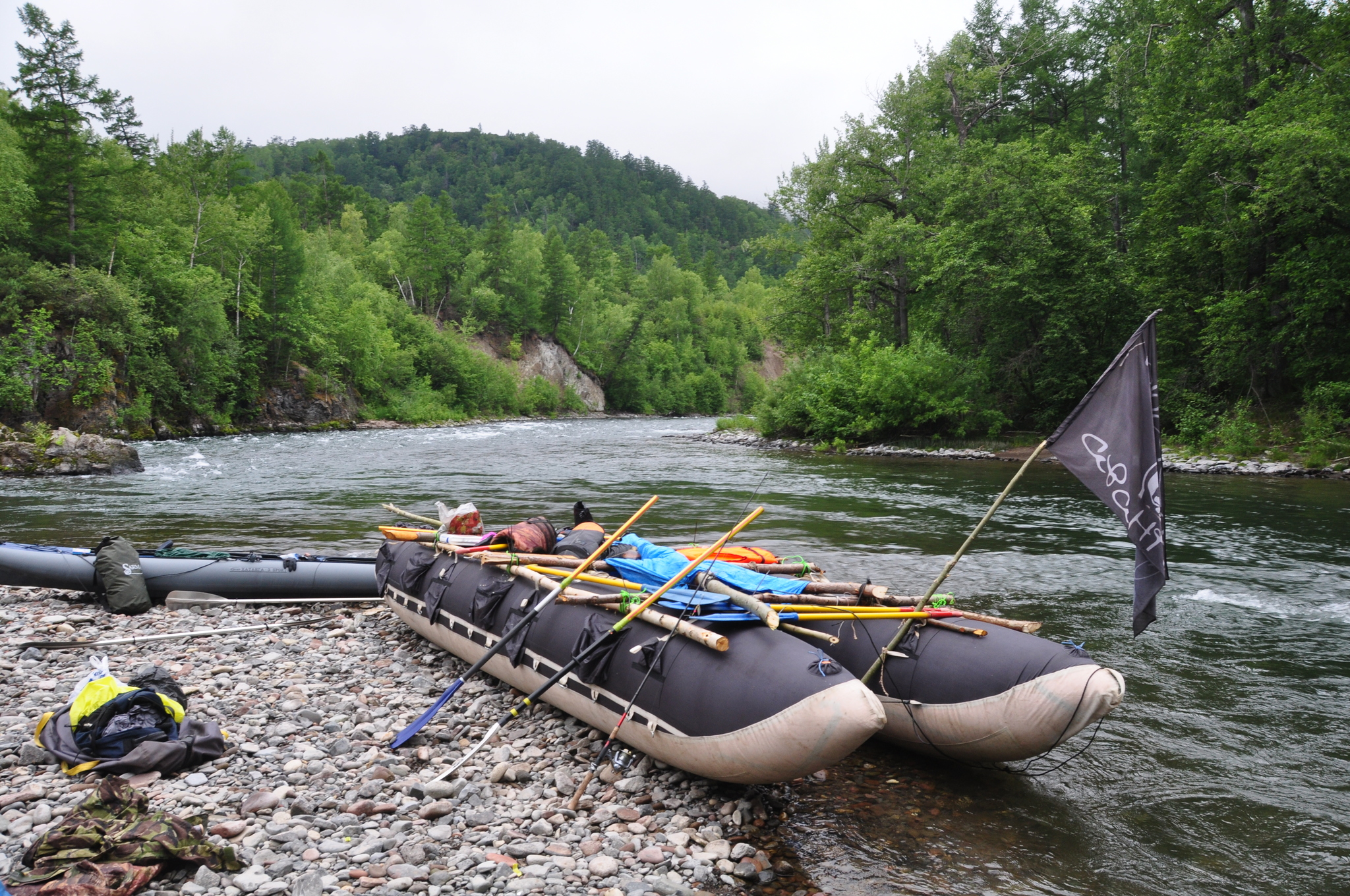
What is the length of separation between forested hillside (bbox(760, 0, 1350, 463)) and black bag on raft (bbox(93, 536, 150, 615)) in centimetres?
2534

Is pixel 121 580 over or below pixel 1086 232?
below

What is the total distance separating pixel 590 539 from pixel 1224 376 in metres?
23.6

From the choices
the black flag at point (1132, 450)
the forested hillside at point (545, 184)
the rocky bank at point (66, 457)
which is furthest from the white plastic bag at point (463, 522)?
the forested hillside at point (545, 184)

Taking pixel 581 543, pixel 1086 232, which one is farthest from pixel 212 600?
pixel 1086 232

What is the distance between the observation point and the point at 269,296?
142 feet

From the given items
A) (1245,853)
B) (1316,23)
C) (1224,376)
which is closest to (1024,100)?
(1316,23)

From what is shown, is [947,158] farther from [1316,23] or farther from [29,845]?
[29,845]

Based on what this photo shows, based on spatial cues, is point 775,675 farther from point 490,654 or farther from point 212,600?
point 212,600

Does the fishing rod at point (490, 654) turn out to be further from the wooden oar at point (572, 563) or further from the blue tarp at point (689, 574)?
the wooden oar at point (572, 563)

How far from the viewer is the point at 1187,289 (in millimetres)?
24516

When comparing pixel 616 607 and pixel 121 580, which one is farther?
pixel 121 580

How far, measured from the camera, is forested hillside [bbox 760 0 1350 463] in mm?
20734

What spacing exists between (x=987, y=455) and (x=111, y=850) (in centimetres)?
2696

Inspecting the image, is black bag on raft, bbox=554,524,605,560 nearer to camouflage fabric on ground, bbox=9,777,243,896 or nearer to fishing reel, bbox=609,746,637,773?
fishing reel, bbox=609,746,637,773
